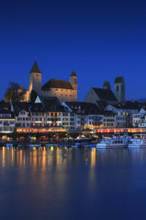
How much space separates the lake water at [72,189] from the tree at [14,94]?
52.5 meters

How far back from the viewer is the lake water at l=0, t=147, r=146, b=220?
23.8 meters

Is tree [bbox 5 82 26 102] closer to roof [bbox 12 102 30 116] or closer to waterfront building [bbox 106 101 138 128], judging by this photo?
roof [bbox 12 102 30 116]

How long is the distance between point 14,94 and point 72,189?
72.4 m

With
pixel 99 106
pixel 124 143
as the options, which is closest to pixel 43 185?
pixel 124 143

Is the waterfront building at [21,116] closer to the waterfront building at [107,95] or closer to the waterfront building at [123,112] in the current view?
the waterfront building at [107,95]

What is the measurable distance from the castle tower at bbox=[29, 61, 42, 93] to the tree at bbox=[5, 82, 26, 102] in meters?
3.42

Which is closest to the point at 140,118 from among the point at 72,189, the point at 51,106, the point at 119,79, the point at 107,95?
the point at 107,95

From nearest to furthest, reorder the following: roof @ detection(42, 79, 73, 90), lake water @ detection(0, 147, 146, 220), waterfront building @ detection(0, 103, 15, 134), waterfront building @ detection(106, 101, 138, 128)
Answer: lake water @ detection(0, 147, 146, 220), waterfront building @ detection(0, 103, 15, 134), waterfront building @ detection(106, 101, 138, 128), roof @ detection(42, 79, 73, 90)

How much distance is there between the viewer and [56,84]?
107 metres

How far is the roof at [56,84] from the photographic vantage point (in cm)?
10578

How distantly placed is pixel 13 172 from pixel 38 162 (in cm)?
743

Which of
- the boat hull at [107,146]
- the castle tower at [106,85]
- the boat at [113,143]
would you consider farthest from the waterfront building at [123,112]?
the castle tower at [106,85]

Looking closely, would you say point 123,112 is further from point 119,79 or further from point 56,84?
point 119,79

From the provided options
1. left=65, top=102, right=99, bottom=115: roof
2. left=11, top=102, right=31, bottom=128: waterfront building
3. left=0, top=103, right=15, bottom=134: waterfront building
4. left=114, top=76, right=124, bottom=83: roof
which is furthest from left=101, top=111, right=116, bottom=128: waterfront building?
left=114, top=76, right=124, bottom=83: roof
